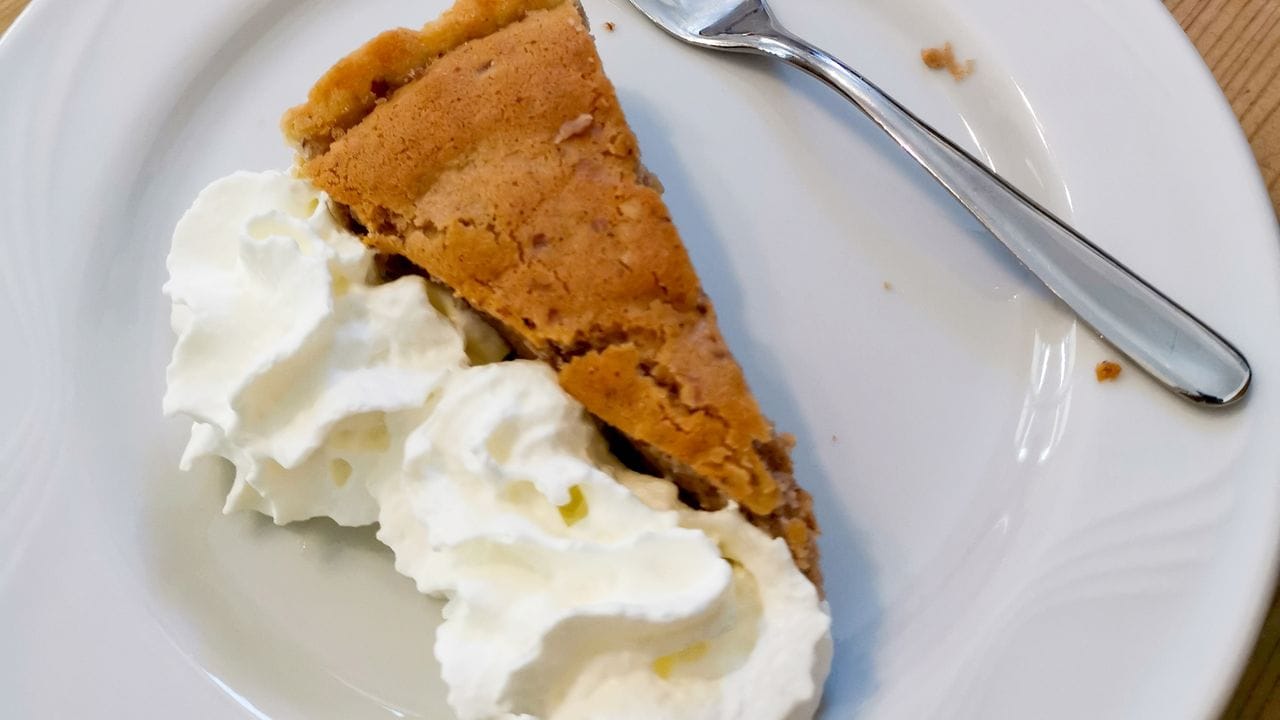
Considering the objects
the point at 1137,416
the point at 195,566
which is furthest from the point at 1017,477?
the point at 195,566

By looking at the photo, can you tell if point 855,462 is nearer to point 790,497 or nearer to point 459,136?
point 790,497

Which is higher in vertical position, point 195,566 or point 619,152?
point 619,152

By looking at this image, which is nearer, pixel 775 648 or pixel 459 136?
pixel 775 648

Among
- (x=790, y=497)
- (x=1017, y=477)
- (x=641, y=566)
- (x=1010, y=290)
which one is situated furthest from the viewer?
(x=1010, y=290)

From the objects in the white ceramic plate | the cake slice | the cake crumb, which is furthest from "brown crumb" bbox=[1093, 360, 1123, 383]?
the cake crumb

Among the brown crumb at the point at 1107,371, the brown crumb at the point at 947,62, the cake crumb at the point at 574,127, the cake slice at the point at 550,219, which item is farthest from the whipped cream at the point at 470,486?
the brown crumb at the point at 947,62

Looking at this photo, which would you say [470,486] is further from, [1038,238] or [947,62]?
[947,62]

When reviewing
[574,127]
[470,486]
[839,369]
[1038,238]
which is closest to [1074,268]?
[1038,238]
